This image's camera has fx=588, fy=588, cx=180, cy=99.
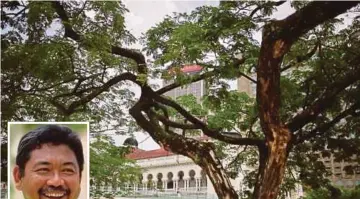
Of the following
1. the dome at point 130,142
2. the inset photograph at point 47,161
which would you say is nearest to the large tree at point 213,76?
the dome at point 130,142

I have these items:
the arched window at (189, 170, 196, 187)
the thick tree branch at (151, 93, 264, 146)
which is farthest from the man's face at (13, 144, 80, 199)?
the thick tree branch at (151, 93, 264, 146)

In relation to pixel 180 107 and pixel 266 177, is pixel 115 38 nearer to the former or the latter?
pixel 180 107

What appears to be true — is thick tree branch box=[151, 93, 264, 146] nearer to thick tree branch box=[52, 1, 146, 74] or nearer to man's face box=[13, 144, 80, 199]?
thick tree branch box=[52, 1, 146, 74]

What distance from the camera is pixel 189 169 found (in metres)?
3.98

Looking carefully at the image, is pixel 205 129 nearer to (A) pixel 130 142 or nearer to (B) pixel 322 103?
(A) pixel 130 142

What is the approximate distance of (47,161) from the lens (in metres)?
3.17

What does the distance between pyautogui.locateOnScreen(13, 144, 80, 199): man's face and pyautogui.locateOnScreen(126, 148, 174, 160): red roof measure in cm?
81

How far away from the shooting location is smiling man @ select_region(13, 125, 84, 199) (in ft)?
10.4

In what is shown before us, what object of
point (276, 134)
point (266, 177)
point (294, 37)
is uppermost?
point (294, 37)

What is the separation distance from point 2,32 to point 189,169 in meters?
1.50

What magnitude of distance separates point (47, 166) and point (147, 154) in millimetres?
1005

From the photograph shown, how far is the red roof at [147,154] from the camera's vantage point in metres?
3.97

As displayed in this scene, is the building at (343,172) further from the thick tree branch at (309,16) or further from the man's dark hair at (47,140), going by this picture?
the man's dark hair at (47,140)

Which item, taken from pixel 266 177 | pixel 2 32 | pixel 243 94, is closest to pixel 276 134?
pixel 266 177
